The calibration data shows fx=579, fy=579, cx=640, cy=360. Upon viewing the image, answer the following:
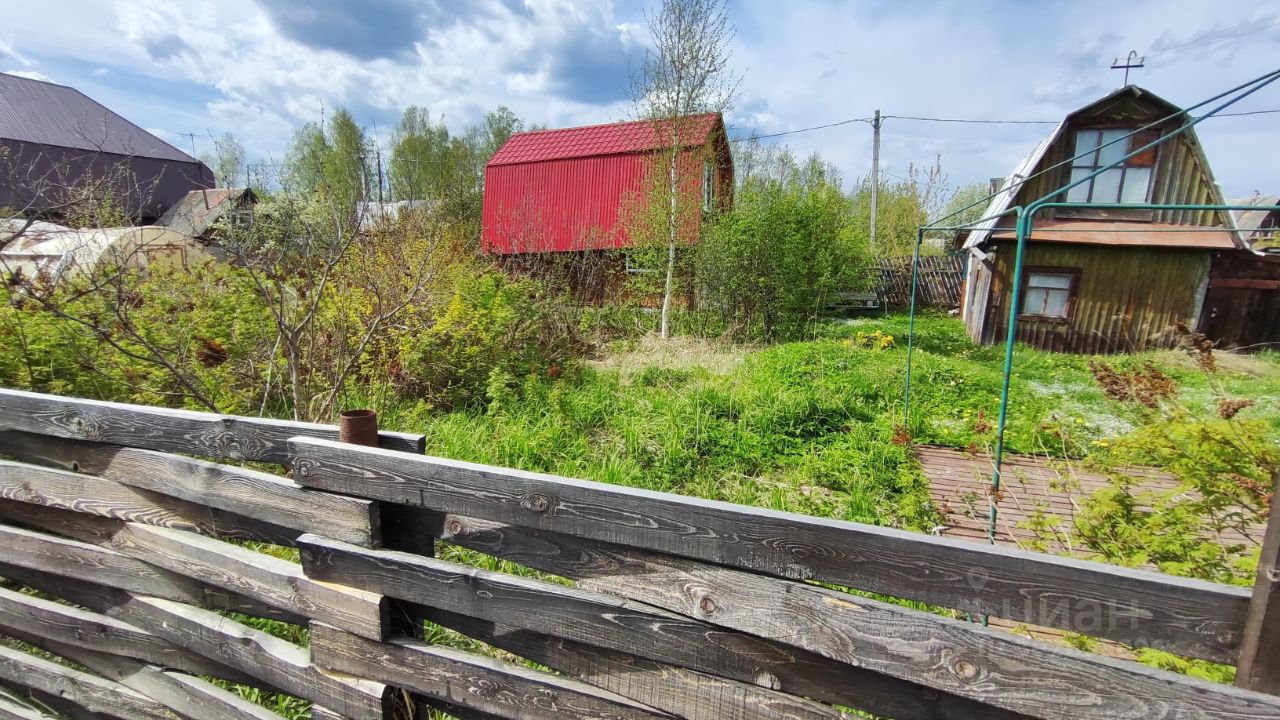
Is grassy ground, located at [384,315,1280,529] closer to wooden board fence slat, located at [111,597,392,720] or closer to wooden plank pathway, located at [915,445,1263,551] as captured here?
wooden plank pathway, located at [915,445,1263,551]

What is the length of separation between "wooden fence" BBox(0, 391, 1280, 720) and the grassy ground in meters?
2.10

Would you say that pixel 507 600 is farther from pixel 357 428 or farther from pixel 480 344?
pixel 480 344

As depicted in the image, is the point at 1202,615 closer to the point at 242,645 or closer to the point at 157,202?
the point at 242,645

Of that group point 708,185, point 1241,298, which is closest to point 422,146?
point 708,185

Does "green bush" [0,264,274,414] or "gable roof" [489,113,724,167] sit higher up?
"gable roof" [489,113,724,167]

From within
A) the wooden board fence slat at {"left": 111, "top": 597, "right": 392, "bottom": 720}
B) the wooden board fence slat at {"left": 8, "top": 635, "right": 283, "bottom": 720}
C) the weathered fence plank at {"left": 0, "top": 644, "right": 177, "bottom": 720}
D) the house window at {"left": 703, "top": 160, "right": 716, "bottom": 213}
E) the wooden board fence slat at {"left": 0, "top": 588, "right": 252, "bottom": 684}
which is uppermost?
the house window at {"left": 703, "top": 160, "right": 716, "bottom": 213}

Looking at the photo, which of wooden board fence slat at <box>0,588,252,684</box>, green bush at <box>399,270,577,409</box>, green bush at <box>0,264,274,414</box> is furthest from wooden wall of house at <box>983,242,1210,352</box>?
wooden board fence slat at <box>0,588,252,684</box>

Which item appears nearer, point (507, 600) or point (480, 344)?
point (507, 600)

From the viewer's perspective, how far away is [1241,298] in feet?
39.1

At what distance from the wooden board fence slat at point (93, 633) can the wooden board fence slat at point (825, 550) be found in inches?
40.8

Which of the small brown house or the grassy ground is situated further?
the small brown house

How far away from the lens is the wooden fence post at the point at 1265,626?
3.13 ft

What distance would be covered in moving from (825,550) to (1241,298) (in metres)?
16.1

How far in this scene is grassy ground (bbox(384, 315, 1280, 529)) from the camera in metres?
4.62
